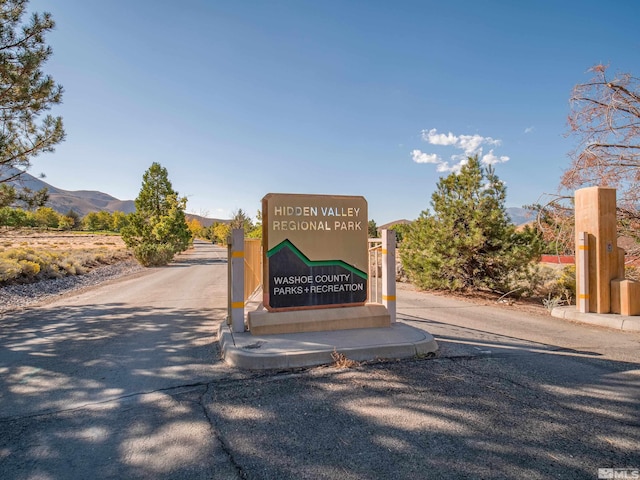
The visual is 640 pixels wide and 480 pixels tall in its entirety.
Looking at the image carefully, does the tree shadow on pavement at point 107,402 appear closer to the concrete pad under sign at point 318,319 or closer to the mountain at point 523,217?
the concrete pad under sign at point 318,319

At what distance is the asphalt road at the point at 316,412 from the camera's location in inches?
103

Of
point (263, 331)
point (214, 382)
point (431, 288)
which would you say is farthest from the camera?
point (431, 288)

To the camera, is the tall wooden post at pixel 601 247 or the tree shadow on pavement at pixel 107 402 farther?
the tall wooden post at pixel 601 247

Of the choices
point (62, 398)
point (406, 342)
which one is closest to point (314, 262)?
point (406, 342)

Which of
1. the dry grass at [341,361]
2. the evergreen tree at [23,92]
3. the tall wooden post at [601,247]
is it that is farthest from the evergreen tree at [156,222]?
the tall wooden post at [601,247]

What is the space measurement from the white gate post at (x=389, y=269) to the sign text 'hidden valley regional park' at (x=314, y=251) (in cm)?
36

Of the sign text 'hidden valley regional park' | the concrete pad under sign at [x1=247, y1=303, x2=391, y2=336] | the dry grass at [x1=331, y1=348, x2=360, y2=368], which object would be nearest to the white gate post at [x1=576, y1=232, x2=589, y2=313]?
the concrete pad under sign at [x1=247, y1=303, x2=391, y2=336]

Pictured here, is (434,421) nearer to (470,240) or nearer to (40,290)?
(470,240)

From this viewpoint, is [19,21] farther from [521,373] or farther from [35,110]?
[521,373]

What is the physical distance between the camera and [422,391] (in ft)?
12.8

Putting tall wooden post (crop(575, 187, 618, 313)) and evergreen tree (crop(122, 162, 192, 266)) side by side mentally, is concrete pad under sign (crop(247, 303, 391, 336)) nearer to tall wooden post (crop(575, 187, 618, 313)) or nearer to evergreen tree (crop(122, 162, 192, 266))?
tall wooden post (crop(575, 187, 618, 313))

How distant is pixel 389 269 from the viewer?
20.9 feet

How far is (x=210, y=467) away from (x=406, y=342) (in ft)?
10.9

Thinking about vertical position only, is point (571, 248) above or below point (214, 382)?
above
